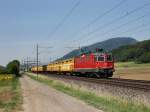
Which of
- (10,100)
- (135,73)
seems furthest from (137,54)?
(10,100)

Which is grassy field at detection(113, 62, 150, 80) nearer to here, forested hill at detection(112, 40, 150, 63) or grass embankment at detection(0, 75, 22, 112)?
grass embankment at detection(0, 75, 22, 112)

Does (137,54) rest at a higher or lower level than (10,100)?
higher

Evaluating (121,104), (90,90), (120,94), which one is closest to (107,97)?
(120,94)

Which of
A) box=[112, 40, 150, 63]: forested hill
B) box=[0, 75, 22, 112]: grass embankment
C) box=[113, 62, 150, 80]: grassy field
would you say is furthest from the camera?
box=[112, 40, 150, 63]: forested hill

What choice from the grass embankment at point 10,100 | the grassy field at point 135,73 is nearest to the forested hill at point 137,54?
the grassy field at point 135,73

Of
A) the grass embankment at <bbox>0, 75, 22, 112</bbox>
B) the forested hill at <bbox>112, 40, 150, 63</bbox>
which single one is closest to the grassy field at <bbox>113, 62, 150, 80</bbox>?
the grass embankment at <bbox>0, 75, 22, 112</bbox>

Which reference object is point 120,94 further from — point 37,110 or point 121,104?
point 37,110

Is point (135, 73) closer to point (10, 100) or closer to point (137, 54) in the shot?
point (10, 100)

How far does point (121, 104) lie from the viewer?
818 inches

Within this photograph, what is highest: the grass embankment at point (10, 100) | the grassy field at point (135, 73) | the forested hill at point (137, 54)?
the forested hill at point (137, 54)

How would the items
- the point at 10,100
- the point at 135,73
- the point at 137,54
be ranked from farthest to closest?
1. the point at 137,54
2. the point at 135,73
3. the point at 10,100

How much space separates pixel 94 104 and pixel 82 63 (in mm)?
29597

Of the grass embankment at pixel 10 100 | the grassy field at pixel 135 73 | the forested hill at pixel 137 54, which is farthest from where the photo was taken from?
the forested hill at pixel 137 54

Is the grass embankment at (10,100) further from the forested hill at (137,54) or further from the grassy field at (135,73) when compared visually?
the forested hill at (137,54)
